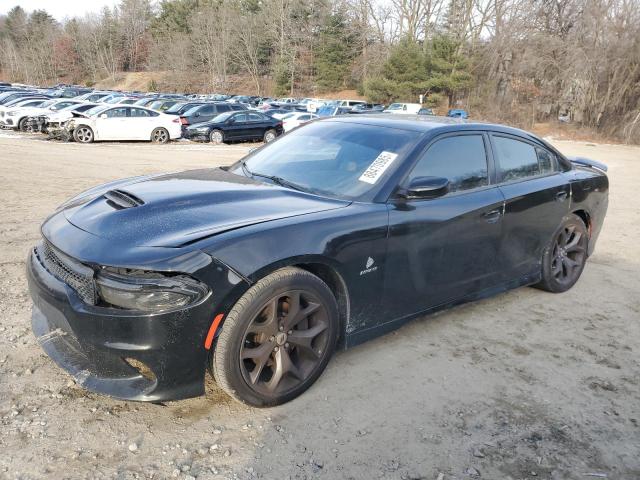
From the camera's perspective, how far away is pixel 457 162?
3.82m

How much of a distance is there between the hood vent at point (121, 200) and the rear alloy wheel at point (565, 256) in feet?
11.3

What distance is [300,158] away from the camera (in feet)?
12.8

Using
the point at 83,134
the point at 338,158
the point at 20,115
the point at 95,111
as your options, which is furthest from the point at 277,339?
the point at 20,115

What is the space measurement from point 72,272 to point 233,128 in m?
18.3

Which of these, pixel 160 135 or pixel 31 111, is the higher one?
pixel 31 111

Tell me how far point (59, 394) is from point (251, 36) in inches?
2784

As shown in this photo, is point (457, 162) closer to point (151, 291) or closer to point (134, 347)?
point (151, 291)

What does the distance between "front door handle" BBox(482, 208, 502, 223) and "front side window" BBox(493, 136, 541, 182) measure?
A: 12.3 inches

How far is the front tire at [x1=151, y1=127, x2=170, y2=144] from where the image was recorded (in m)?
19.2

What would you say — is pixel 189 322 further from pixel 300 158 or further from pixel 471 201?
pixel 471 201

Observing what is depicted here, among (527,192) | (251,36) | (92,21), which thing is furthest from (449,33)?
(92,21)

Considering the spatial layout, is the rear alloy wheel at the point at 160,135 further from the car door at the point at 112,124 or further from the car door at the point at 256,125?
the car door at the point at 256,125

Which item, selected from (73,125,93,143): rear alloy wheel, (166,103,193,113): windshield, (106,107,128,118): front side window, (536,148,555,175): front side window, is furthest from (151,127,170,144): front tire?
(536,148,555,175): front side window

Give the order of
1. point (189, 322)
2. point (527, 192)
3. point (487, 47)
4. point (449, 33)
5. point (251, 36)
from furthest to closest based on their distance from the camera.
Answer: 1. point (251, 36)
2. point (449, 33)
3. point (487, 47)
4. point (527, 192)
5. point (189, 322)
